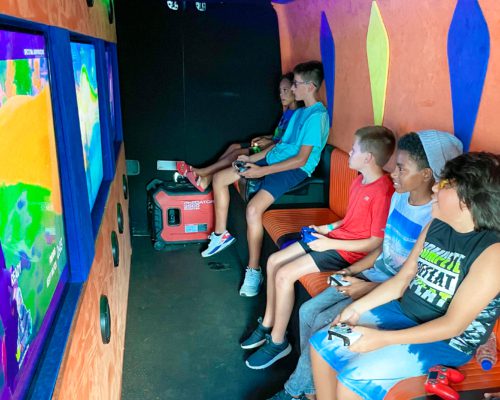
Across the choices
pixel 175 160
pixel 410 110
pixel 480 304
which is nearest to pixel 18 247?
pixel 480 304

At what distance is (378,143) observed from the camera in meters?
2.66

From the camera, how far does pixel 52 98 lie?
56.1 inches

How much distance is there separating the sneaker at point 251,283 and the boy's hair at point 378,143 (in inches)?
56.1

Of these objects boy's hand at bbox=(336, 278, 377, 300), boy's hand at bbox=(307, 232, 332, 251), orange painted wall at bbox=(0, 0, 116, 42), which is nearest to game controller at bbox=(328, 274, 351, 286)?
boy's hand at bbox=(336, 278, 377, 300)

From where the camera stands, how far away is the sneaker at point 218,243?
418 cm

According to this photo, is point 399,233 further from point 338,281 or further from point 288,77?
point 288,77

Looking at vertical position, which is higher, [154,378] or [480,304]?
[480,304]

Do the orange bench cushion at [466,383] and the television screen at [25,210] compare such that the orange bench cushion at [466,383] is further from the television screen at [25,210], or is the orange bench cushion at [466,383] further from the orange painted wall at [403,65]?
the television screen at [25,210]

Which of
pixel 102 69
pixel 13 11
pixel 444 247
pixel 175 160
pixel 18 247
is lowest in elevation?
pixel 175 160

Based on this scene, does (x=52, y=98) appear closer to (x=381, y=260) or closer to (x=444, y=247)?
(x=444, y=247)

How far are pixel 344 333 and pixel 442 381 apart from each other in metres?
0.40

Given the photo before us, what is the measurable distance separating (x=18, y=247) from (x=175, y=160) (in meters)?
3.79

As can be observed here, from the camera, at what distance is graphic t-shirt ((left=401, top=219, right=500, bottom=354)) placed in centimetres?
180

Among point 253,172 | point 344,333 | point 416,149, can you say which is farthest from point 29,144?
point 253,172
